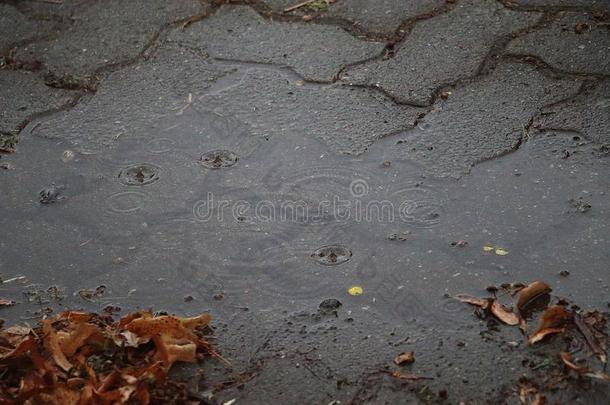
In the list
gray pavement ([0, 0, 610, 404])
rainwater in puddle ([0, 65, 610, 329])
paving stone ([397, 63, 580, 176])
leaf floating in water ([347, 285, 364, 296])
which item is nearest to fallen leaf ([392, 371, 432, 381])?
gray pavement ([0, 0, 610, 404])

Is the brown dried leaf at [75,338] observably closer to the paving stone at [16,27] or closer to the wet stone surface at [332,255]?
the wet stone surface at [332,255]

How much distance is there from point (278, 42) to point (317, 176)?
2.80 ft

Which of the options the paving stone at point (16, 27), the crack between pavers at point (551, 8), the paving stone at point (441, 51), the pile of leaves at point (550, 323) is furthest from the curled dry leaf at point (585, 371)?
the paving stone at point (16, 27)

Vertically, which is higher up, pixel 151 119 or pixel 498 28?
pixel 498 28

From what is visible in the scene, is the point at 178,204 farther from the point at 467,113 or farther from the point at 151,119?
the point at 467,113

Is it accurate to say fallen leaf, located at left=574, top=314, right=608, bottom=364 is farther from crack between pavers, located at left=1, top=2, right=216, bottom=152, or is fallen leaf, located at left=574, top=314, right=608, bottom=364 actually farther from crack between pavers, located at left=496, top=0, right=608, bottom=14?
crack between pavers, located at left=1, top=2, right=216, bottom=152

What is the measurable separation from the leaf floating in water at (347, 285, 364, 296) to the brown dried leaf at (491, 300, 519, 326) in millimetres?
327

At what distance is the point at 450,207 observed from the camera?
2615 millimetres

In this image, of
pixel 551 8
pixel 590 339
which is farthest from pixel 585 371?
pixel 551 8

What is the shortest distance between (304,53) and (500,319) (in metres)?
1.48

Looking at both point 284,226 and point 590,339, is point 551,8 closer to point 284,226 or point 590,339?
point 284,226

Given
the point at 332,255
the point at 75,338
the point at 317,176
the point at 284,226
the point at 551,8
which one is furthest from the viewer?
the point at 551,8

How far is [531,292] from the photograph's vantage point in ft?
7.46

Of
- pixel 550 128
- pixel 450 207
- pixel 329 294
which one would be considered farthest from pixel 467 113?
pixel 329 294
